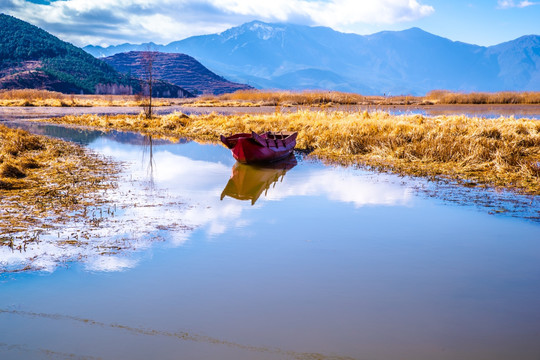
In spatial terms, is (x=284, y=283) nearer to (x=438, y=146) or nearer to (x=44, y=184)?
(x=44, y=184)

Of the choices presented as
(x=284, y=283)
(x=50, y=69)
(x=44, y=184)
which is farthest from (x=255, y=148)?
(x=50, y=69)

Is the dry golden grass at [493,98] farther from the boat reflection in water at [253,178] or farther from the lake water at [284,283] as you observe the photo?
the lake water at [284,283]

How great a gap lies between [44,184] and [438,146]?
1515cm

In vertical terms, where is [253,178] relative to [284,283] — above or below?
above

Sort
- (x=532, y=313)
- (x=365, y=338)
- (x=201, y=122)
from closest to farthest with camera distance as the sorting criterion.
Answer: (x=365, y=338) → (x=532, y=313) → (x=201, y=122)

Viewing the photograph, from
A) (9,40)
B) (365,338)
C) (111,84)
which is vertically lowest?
(365,338)

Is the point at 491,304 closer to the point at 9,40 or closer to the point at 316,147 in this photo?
the point at 316,147

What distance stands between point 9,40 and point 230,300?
700 feet

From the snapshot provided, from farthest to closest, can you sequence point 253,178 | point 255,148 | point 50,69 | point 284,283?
point 50,69 → point 255,148 → point 253,178 → point 284,283

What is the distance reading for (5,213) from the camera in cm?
1044

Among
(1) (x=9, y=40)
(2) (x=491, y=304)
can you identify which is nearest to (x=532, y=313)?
(2) (x=491, y=304)

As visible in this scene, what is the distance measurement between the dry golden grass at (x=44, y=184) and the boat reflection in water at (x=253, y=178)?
12.8 feet

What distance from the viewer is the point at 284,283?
754 centimetres

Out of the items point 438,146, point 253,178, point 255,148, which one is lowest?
point 253,178
